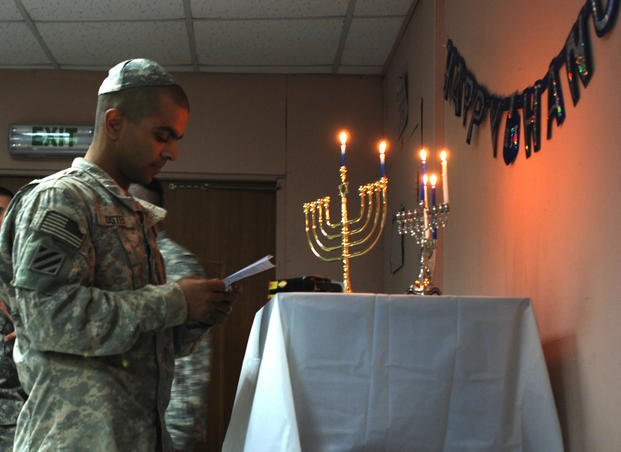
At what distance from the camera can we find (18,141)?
15.8 feet

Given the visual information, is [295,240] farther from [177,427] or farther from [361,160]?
[177,427]

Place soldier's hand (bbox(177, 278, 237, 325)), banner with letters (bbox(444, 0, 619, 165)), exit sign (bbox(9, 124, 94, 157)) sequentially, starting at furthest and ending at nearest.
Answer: exit sign (bbox(9, 124, 94, 157))
banner with letters (bbox(444, 0, 619, 165))
soldier's hand (bbox(177, 278, 237, 325))

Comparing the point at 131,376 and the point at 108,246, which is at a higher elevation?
the point at 108,246

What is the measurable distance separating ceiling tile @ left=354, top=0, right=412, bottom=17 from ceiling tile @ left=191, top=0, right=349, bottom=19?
7 cm

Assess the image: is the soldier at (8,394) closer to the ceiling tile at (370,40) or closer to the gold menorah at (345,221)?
the gold menorah at (345,221)

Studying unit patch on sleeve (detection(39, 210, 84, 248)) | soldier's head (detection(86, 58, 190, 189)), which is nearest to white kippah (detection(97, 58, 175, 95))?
soldier's head (detection(86, 58, 190, 189))

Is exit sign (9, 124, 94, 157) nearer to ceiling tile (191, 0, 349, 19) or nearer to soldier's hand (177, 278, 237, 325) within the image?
ceiling tile (191, 0, 349, 19)

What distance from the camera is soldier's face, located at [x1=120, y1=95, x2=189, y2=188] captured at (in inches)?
55.1

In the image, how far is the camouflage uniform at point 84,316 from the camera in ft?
4.05

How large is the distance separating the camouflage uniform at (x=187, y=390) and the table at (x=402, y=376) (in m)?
0.39

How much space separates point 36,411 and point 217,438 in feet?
11.5

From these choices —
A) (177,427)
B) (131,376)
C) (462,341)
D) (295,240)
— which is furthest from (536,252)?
(295,240)

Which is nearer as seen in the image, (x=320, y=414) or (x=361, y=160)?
(x=320, y=414)

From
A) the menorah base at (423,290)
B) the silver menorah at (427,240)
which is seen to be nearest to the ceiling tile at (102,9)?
the silver menorah at (427,240)
